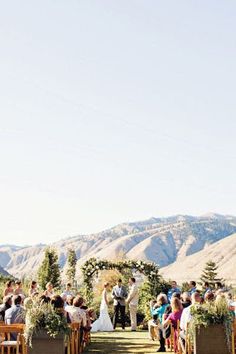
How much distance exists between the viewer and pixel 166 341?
14.2m

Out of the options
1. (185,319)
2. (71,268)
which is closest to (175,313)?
(185,319)

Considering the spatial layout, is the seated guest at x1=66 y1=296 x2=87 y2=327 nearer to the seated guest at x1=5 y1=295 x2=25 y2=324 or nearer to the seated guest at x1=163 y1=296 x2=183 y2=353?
the seated guest at x1=5 y1=295 x2=25 y2=324

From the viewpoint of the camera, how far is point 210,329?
10.7 m

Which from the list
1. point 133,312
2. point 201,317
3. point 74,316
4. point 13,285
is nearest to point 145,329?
point 133,312

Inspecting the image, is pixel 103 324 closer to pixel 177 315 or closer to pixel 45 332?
pixel 177 315

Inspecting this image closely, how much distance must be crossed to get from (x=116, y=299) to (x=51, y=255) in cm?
908

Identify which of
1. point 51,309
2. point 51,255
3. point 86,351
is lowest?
point 86,351

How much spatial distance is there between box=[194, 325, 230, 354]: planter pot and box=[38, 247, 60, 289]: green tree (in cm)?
1787

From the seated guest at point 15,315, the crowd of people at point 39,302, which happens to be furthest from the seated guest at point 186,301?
the seated guest at point 15,315

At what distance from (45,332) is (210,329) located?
9.47 ft

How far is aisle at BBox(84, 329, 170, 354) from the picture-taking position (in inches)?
541

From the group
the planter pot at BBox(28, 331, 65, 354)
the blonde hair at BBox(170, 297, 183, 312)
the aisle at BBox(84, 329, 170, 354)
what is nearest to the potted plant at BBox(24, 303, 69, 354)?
the planter pot at BBox(28, 331, 65, 354)

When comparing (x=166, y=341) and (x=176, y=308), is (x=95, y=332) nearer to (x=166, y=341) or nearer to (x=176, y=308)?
(x=166, y=341)

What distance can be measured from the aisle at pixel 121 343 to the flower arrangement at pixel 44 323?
332cm
